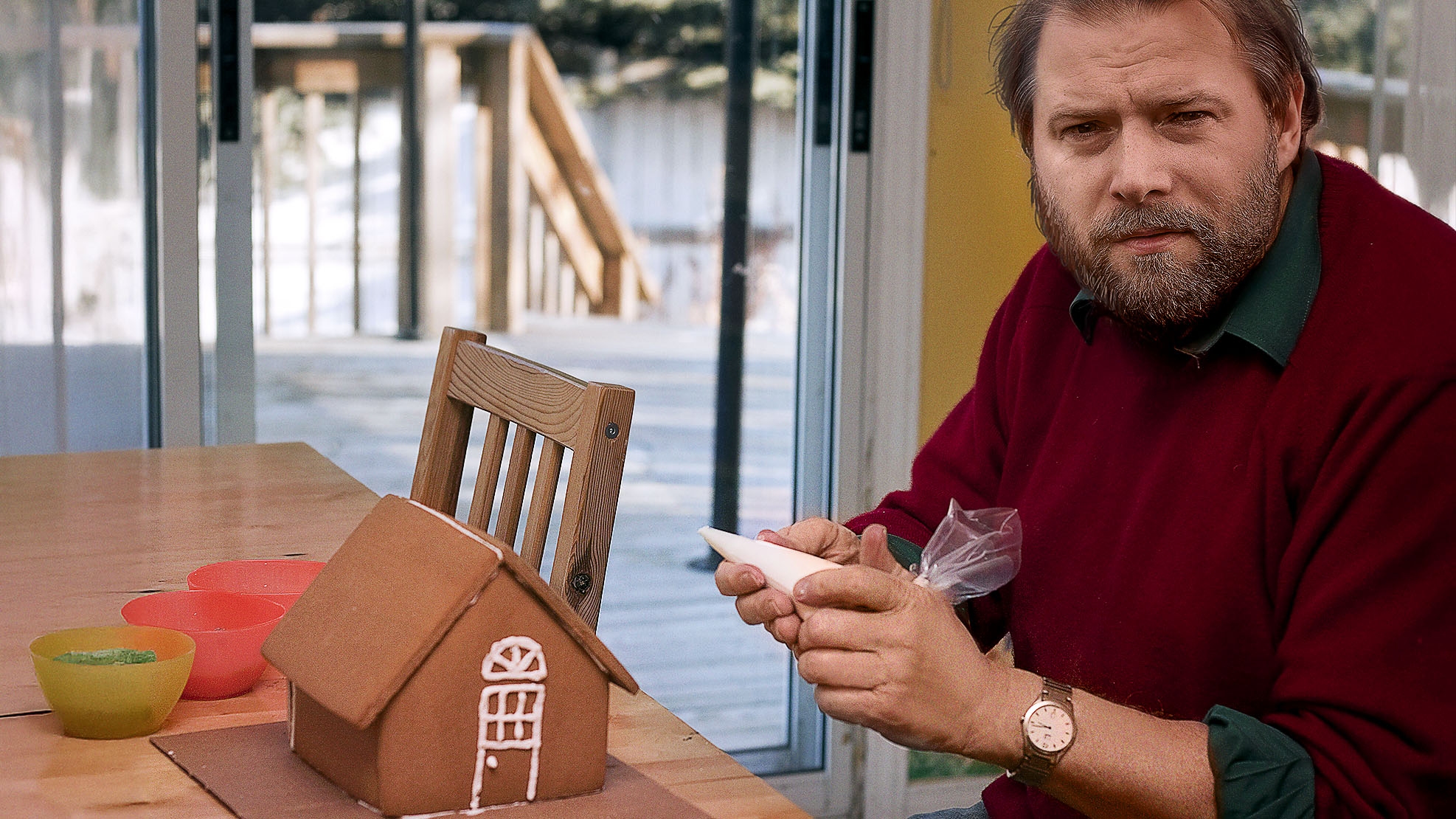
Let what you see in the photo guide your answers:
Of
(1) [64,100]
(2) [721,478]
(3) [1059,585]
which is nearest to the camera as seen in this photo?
(3) [1059,585]

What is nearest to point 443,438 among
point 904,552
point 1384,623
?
point 904,552

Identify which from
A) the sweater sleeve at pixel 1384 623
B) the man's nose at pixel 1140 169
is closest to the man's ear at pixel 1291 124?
the man's nose at pixel 1140 169

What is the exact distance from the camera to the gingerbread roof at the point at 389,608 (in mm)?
873

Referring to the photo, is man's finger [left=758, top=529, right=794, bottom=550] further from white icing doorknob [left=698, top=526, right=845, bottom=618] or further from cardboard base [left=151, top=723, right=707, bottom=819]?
cardboard base [left=151, top=723, right=707, bottom=819]

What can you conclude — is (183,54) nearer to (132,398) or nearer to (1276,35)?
(132,398)

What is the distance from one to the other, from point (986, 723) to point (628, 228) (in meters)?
2.32

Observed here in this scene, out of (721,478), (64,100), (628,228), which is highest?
(64,100)

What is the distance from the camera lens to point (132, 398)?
259 cm

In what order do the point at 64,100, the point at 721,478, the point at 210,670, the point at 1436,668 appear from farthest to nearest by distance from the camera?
the point at 721,478 → the point at 64,100 → the point at 210,670 → the point at 1436,668

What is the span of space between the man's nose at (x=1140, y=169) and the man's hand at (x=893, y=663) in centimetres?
43

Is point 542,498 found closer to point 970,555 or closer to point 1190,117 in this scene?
point 970,555

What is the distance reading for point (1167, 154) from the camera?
1225 mm

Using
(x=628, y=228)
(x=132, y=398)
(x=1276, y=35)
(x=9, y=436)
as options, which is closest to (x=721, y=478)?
(x=628, y=228)

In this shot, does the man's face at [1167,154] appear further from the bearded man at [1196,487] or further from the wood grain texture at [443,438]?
the wood grain texture at [443,438]
